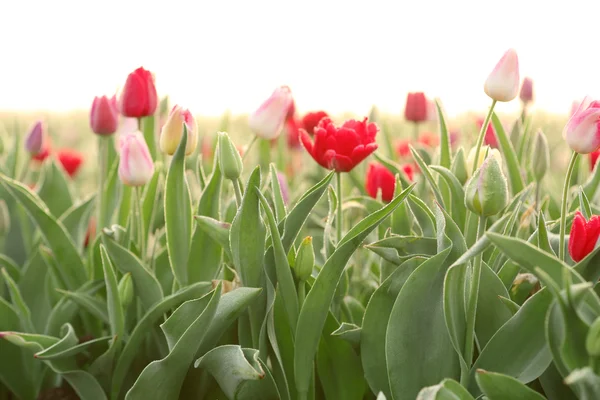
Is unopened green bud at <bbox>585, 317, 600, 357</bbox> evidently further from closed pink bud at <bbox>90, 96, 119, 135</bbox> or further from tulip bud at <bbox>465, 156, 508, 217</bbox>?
closed pink bud at <bbox>90, 96, 119, 135</bbox>

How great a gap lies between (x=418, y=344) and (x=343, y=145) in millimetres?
314

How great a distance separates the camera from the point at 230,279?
3.77ft

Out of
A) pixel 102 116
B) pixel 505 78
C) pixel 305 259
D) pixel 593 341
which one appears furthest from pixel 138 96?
pixel 593 341

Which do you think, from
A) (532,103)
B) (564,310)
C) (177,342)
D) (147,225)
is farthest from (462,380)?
(532,103)

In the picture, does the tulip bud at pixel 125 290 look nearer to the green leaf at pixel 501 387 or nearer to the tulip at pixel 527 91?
the green leaf at pixel 501 387

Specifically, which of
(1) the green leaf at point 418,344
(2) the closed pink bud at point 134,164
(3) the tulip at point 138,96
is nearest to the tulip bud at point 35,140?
(3) the tulip at point 138,96

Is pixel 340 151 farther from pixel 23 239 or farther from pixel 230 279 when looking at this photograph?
pixel 23 239

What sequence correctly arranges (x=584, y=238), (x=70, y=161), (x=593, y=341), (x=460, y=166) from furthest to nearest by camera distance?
1. (x=70, y=161)
2. (x=460, y=166)
3. (x=584, y=238)
4. (x=593, y=341)

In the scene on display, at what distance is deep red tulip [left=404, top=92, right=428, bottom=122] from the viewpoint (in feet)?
6.18

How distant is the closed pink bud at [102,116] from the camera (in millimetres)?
1358

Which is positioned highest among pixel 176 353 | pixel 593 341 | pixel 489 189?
pixel 489 189

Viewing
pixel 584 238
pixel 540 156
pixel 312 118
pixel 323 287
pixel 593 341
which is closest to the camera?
pixel 593 341

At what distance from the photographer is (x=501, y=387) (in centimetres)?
77

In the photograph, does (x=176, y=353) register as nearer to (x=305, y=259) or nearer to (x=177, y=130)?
(x=305, y=259)
